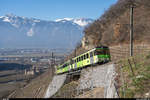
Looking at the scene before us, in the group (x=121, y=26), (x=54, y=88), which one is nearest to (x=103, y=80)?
(x=54, y=88)

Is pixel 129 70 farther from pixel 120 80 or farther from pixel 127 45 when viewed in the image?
pixel 127 45

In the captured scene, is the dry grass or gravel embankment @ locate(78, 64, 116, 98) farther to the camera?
the dry grass

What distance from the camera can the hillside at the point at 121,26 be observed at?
3972 cm

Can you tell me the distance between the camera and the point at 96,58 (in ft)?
91.8

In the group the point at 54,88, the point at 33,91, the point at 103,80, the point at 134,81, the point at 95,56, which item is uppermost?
the point at 95,56

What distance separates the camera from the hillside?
39.7 metres

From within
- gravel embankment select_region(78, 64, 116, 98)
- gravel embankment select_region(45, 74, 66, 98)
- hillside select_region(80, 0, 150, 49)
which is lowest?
gravel embankment select_region(45, 74, 66, 98)

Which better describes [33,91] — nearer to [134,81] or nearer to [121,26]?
[121,26]

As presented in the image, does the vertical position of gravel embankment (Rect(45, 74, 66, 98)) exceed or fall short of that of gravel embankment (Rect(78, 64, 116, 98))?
it falls short

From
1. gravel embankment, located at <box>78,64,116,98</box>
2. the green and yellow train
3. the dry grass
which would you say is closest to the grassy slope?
gravel embankment, located at <box>78,64,116,98</box>

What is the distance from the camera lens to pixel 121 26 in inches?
1702

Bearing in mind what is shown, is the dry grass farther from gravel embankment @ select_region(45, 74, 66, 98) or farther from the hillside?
the hillside

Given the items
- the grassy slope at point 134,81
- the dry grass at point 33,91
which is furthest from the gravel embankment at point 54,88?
the grassy slope at point 134,81

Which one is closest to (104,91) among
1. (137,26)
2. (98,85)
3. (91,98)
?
(91,98)
